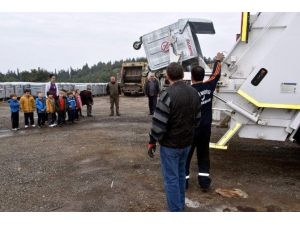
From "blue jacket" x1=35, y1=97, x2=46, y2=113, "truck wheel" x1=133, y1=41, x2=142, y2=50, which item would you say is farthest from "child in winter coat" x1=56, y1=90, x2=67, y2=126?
"truck wheel" x1=133, y1=41, x2=142, y2=50

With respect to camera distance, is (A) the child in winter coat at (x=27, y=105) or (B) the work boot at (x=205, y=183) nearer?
(B) the work boot at (x=205, y=183)

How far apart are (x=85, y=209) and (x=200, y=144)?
5.43ft

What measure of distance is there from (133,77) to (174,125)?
66.3 ft

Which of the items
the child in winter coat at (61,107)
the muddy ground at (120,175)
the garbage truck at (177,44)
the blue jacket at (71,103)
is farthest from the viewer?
the blue jacket at (71,103)

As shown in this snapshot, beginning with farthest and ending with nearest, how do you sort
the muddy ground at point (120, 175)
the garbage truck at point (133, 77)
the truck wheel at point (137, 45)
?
the garbage truck at point (133, 77) → the truck wheel at point (137, 45) → the muddy ground at point (120, 175)

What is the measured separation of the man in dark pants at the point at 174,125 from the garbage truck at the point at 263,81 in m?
1.75

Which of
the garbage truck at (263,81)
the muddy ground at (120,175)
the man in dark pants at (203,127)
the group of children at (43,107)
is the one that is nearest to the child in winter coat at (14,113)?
the group of children at (43,107)

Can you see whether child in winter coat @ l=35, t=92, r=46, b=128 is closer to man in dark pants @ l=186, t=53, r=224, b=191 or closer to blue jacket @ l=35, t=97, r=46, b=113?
blue jacket @ l=35, t=97, r=46, b=113

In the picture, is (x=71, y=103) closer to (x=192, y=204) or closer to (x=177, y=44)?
(x=177, y=44)

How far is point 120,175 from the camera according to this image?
16.9 ft

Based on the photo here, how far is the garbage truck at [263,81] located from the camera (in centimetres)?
470

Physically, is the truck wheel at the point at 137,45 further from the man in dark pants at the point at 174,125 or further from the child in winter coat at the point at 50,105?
the man in dark pants at the point at 174,125

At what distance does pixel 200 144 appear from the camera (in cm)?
453

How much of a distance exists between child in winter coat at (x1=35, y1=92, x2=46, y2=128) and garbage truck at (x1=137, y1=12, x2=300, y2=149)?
657cm
